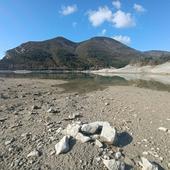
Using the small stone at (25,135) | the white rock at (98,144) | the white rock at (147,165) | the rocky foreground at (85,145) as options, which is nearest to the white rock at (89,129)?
the rocky foreground at (85,145)

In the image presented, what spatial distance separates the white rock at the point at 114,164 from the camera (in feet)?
19.4

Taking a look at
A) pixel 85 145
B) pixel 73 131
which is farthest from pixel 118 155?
pixel 73 131

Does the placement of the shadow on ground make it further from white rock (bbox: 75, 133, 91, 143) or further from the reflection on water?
the reflection on water

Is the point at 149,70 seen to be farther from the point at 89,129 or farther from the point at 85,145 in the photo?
the point at 85,145

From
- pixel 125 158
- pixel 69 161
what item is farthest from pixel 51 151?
pixel 125 158

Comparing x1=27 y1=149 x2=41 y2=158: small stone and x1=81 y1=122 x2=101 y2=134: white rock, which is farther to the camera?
x1=81 y1=122 x2=101 y2=134: white rock

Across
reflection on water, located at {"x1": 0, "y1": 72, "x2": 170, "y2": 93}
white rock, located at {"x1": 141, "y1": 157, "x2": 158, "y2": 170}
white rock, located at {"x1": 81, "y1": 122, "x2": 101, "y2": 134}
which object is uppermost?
white rock, located at {"x1": 81, "y1": 122, "x2": 101, "y2": 134}

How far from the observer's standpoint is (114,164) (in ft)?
19.6

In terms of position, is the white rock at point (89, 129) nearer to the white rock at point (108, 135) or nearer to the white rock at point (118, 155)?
the white rock at point (108, 135)

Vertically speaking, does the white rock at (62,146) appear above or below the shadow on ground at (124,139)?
above

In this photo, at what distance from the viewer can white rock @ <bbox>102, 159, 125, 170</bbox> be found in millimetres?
5918

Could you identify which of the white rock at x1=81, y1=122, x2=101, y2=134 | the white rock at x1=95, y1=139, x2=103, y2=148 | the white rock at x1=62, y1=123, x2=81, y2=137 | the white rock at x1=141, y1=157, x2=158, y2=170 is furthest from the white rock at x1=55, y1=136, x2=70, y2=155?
the white rock at x1=141, y1=157, x2=158, y2=170

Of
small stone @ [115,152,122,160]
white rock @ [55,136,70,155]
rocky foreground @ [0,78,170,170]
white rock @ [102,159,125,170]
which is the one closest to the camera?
white rock @ [102,159,125,170]

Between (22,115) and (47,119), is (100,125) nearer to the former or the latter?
(47,119)
